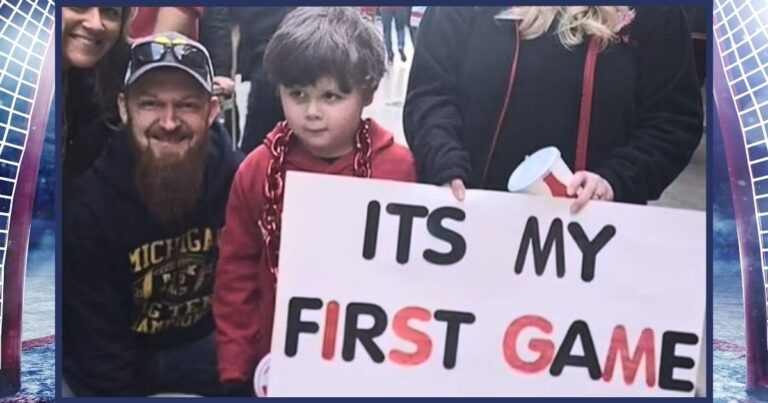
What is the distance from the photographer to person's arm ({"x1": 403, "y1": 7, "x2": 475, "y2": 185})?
3.02 metres

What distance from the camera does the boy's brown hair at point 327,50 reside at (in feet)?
9.75

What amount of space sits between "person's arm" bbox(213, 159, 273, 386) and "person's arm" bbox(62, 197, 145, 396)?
0.31 m

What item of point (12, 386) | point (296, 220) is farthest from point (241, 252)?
point (12, 386)

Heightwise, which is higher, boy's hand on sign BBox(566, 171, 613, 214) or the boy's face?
the boy's face

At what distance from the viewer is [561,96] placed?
3.01 meters

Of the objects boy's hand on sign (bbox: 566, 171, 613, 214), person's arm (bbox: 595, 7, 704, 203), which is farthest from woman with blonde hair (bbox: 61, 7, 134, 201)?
person's arm (bbox: 595, 7, 704, 203)

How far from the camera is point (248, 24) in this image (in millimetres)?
3016

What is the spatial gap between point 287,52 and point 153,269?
0.85 meters

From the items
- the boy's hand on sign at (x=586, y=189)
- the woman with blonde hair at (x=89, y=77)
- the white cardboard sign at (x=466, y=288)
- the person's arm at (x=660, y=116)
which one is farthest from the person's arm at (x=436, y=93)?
the woman with blonde hair at (x=89, y=77)

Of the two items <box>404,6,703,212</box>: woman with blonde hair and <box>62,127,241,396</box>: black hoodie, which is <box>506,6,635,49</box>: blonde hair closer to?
<box>404,6,703,212</box>: woman with blonde hair

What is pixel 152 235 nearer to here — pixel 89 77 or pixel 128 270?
pixel 128 270

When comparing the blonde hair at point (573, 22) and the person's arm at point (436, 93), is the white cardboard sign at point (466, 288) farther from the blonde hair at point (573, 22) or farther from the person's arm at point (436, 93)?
the blonde hair at point (573, 22)

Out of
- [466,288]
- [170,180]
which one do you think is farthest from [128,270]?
[466,288]

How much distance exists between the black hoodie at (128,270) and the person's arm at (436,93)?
625mm
